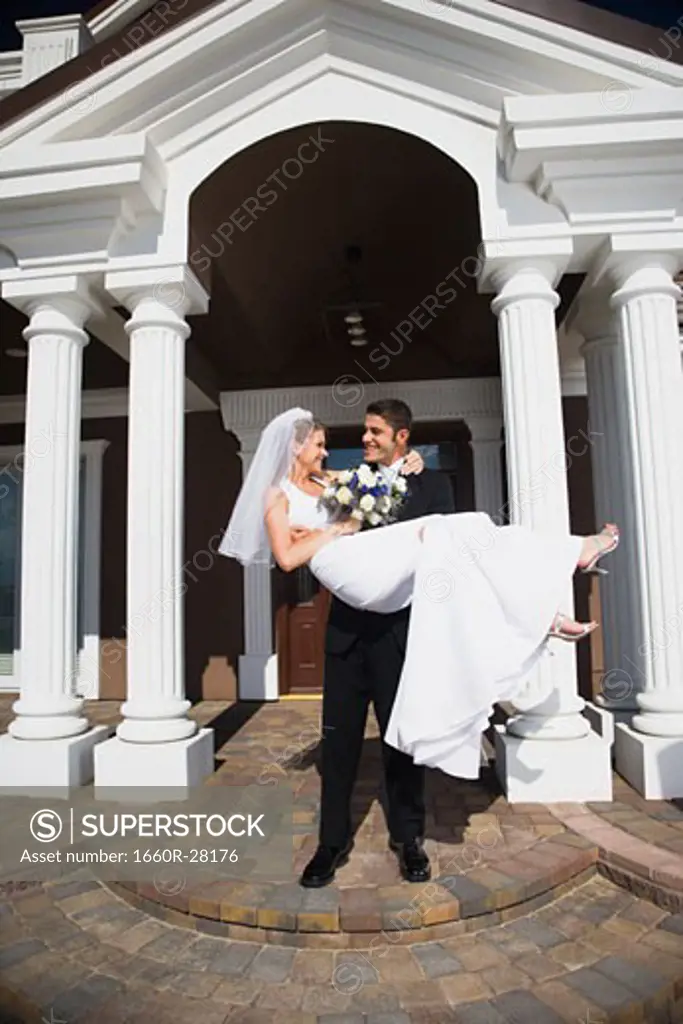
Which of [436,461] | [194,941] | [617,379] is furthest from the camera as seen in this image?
[436,461]

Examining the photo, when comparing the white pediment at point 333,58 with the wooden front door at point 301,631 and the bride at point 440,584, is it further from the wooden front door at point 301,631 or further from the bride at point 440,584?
the wooden front door at point 301,631

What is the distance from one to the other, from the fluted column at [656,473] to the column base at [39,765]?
307 centimetres

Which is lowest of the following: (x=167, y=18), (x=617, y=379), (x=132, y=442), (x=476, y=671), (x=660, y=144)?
(x=476, y=671)

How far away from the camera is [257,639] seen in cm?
654

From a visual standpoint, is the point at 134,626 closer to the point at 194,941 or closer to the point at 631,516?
the point at 194,941

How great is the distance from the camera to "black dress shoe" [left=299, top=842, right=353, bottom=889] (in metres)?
2.52

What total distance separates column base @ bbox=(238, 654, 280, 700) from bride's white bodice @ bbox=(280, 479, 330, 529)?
163 inches

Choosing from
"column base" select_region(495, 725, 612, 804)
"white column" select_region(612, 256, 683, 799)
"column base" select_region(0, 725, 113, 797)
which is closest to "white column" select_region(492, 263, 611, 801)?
"column base" select_region(495, 725, 612, 804)

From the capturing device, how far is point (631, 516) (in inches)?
148

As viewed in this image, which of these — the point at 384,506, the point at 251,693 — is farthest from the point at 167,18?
the point at 251,693

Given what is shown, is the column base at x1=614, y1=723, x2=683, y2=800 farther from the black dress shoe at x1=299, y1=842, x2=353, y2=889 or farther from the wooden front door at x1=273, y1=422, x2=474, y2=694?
the wooden front door at x1=273, y1=422, x2=474, y2=694

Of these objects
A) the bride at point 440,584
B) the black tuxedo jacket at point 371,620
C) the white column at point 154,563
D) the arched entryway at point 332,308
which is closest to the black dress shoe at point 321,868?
the bride at point 440,584

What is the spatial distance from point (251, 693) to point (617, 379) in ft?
14.3

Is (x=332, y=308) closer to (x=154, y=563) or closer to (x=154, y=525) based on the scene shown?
(x=154, y=525)
